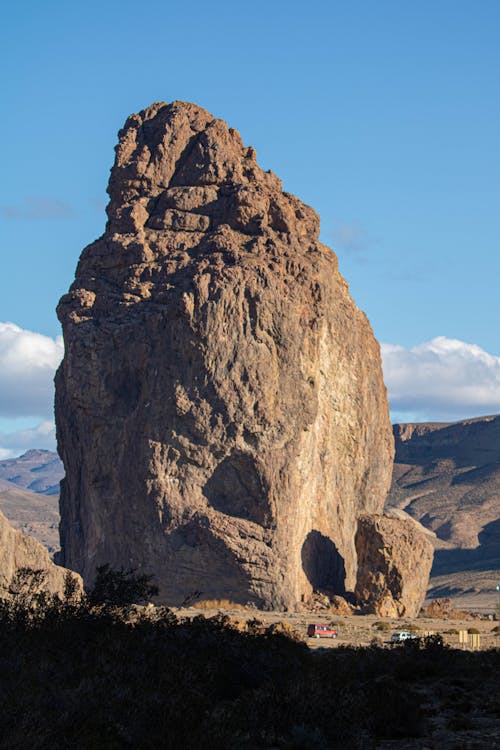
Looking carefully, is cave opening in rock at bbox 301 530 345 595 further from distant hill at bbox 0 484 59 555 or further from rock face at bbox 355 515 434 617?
distant hill at bbox 0 484 59 555

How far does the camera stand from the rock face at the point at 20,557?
29047 millimetres

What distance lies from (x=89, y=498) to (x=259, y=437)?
9646mm

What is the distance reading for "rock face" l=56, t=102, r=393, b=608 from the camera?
51.9 m

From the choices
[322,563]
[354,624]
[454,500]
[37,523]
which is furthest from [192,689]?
[37,523]

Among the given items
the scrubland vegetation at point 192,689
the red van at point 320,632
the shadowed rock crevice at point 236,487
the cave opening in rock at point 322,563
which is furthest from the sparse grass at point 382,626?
the scrubland vegetation at point 192,689

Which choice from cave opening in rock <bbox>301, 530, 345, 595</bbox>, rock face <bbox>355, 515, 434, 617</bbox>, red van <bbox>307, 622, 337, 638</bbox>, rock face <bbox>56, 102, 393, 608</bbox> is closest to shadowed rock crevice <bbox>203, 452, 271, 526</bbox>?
rock face <bbox>56, 102, 393, 608</bbox>

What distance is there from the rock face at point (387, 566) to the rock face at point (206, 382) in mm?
2477

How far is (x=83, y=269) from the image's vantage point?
196 feet

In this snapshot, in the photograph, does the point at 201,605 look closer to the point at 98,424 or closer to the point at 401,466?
the point at 98,424

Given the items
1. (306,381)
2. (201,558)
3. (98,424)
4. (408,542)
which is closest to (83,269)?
(98,424)

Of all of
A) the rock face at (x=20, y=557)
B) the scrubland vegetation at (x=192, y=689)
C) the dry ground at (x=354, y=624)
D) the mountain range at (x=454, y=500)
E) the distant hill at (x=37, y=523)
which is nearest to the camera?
the scrubland vegetation at (x=192, y=689)

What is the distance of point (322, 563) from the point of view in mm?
57469

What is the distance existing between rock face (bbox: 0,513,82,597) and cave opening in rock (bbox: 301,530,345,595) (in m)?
25.2

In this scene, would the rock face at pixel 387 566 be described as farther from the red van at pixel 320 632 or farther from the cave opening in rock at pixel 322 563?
the red van at pixel 320 632
